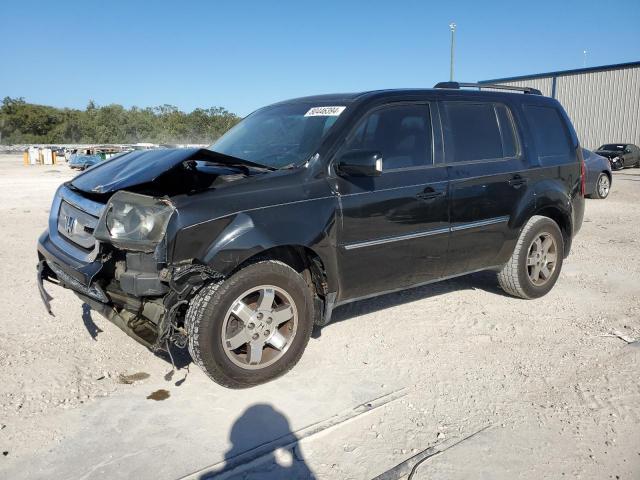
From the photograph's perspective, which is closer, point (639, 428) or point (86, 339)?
point (639, 428)

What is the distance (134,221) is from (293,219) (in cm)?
98

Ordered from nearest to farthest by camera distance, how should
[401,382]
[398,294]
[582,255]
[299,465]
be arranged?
[299,465] < [401,382] < [398,294] < [582,255]

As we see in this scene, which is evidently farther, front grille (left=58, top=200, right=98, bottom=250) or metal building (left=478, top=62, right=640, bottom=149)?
metal building (left=478, top=62, right=640, bottom=149)

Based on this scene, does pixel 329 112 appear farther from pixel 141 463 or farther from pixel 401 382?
pixel 141 463

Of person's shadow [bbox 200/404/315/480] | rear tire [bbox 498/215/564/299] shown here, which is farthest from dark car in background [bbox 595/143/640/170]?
person's shadow [bbox 200/404/315/480]

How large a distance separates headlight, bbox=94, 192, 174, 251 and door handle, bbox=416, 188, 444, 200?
1.95m

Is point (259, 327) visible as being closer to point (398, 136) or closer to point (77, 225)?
point (77, 225)

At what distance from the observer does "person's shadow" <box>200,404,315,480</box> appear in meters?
2.65

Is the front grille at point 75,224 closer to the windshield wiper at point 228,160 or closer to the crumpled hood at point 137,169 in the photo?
the crumpled hood at point 137,169

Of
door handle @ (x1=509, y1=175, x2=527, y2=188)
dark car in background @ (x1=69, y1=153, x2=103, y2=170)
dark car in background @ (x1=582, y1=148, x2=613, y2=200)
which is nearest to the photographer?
door handle @ (x1=509, y1=175, x2=527, y2=188)

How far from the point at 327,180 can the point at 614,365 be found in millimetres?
2445

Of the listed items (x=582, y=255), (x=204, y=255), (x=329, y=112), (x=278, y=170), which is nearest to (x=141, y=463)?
(x=204, y=255)

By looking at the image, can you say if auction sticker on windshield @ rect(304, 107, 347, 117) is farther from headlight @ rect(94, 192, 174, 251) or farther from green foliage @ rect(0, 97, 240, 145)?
green foliage @ rect(0, 97, 240, 145)

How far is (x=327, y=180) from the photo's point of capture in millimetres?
3734
